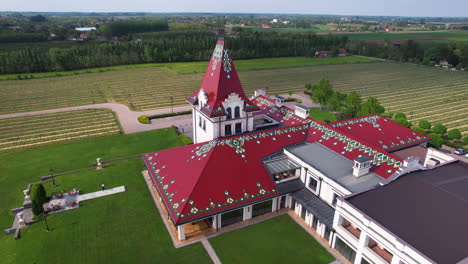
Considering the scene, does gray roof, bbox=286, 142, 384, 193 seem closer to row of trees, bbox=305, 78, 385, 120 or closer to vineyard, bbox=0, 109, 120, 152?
row of trees, bbox=305, 78, 385, 120

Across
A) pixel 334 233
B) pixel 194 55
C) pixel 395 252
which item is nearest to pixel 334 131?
pixel 334 233

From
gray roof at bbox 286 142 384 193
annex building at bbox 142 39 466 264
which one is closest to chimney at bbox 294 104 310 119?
annex building at bbox 142 39 466 264

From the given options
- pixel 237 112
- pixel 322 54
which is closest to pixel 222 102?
pixel 237 112

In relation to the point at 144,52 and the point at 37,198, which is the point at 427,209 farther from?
the point at 144,52

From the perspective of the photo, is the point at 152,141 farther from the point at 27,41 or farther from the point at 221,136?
the point at 27,41

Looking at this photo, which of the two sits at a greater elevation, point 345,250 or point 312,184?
point 312,184

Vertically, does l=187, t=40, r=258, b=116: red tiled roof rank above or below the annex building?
above
